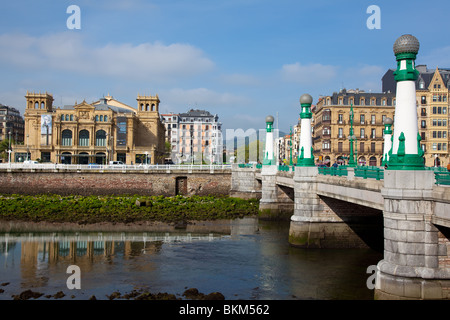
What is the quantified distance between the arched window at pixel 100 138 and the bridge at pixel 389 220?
74.8 meters

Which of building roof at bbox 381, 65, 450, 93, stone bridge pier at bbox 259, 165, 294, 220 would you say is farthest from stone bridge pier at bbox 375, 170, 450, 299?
building roof at bbox 381, 65, 450, 93

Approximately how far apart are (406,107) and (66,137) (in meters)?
88.8

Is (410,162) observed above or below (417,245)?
above

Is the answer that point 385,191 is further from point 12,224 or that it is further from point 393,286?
point 12,224

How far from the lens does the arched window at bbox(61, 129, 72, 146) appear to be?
94625 millimetres

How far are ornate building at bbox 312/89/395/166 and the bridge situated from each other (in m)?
48.5

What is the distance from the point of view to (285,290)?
781 inches

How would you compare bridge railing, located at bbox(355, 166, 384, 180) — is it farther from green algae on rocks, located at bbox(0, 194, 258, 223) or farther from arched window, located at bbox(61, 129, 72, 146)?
arched window, located at bbox(61, 129, 72, 146)

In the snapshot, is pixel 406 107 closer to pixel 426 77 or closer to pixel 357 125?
pixel 357 125

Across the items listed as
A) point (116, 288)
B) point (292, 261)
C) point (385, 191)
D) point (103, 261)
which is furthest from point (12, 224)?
point (385, 191)

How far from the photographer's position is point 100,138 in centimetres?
9569

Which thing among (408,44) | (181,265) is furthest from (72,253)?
(408,44)

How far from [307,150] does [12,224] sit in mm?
26803
